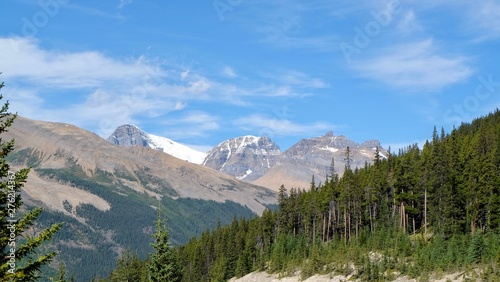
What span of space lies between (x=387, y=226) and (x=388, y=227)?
234 centimetres

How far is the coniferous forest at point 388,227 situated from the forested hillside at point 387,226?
8.2 inches

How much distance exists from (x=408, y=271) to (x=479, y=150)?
38.6 meters

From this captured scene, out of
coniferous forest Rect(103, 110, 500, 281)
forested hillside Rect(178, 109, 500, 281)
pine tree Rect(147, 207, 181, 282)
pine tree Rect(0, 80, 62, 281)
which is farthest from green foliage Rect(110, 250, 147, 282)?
pine tree Rect(0, 80, 62, 281)

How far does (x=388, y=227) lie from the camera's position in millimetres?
112500

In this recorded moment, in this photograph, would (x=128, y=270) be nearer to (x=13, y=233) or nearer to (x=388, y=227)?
(x=388, y=227)

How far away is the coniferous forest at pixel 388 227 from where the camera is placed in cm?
8969

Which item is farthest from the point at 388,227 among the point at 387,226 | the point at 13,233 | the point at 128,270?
the point at 13,233

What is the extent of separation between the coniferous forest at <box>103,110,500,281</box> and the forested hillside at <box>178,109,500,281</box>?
0.21m

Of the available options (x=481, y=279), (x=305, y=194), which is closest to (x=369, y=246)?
(x=481, y=279)

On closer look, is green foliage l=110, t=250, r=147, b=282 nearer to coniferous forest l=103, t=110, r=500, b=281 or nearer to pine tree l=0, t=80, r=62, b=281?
coniferous forest l=103, t=110, r=500, b=281

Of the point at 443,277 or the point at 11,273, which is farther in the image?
the point at 443,277

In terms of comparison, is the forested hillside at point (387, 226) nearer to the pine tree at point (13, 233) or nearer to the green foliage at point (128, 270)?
the green foliage at point (128, 270)

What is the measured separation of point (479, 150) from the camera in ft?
376

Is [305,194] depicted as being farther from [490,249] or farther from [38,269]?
[38,269]
